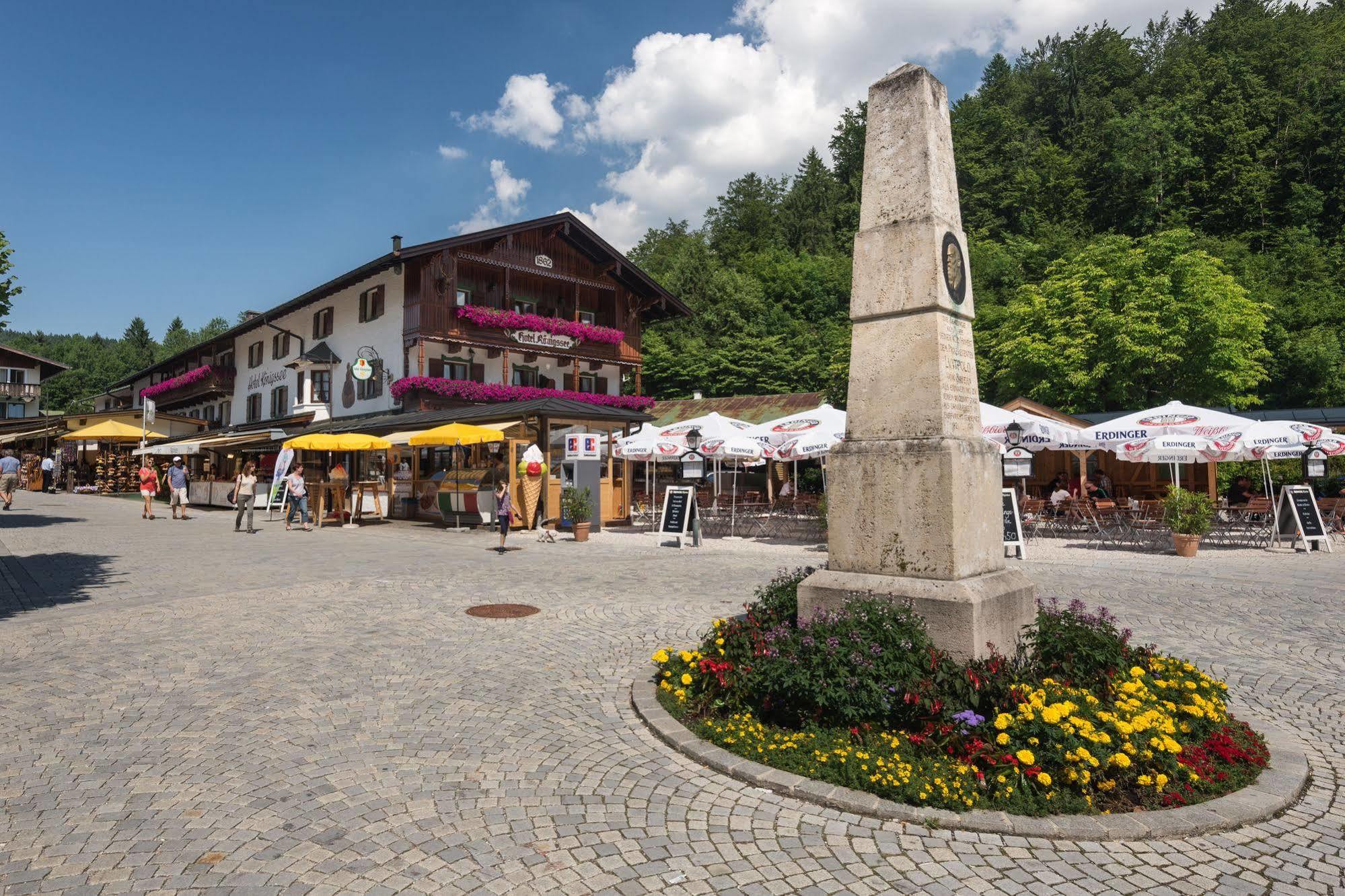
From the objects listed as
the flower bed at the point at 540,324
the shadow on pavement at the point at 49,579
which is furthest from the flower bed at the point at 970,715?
the flower bed at the point at 540,324

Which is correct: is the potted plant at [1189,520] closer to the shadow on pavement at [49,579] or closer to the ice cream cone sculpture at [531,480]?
the ice cream cone sculpture at [531,480]

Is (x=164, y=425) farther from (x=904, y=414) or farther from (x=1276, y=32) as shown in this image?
(x=1276, y=32)

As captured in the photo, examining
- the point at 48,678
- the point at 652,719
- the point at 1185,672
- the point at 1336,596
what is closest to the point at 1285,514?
the point at 1336,596

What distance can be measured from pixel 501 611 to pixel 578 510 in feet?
27.4

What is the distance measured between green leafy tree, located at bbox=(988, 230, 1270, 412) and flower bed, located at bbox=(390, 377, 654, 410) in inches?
733

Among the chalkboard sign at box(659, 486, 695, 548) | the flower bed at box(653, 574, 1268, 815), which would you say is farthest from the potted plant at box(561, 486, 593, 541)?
the flower bed at box(653, 574, 1268, 815)

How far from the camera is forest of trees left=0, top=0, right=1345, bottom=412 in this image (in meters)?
32.8

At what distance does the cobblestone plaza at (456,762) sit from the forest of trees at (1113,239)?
25969mm

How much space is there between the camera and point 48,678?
19.3 ft

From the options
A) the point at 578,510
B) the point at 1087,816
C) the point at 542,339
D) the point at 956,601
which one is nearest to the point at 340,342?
the point at 542,339

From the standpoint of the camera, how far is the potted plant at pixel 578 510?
666 inches

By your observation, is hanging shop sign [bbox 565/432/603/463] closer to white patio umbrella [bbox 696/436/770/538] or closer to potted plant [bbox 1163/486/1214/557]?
white patio umbrella [bbox 696/436/770/538]

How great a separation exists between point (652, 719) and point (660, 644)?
2.15 meters

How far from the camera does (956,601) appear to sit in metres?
4.88
